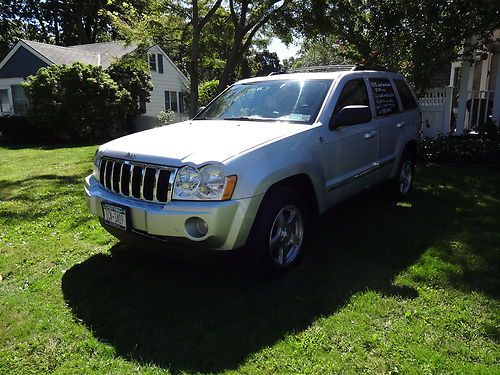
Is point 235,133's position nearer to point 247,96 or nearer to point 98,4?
point 247,96

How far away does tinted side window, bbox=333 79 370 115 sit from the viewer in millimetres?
4637

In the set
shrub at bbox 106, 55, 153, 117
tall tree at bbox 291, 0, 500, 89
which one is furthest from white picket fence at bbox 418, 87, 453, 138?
shrub at bbox 106, 55, 153, 117

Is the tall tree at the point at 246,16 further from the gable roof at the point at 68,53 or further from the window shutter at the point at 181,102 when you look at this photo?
the window shutter at the point at 181,102

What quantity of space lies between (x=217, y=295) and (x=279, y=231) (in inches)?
30.6

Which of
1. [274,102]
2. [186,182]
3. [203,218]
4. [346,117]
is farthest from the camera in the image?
[274,102]

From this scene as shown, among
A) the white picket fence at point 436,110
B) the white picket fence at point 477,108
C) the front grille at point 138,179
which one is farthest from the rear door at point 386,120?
the white picket fence at point 477,108

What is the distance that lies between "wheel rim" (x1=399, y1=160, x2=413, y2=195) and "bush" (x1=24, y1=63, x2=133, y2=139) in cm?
1412

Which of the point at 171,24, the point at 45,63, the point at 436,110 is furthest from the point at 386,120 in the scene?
the point at 45,63

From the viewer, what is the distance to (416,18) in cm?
952

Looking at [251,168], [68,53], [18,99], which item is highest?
[68,53]

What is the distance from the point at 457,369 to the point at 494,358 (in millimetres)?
308

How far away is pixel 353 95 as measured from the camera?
16.1 feet

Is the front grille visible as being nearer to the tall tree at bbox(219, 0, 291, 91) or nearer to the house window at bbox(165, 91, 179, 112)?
the tall tree at bbox(219, 0, 291, 91)

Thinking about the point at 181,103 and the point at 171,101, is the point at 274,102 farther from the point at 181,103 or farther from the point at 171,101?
the point at 181,103
